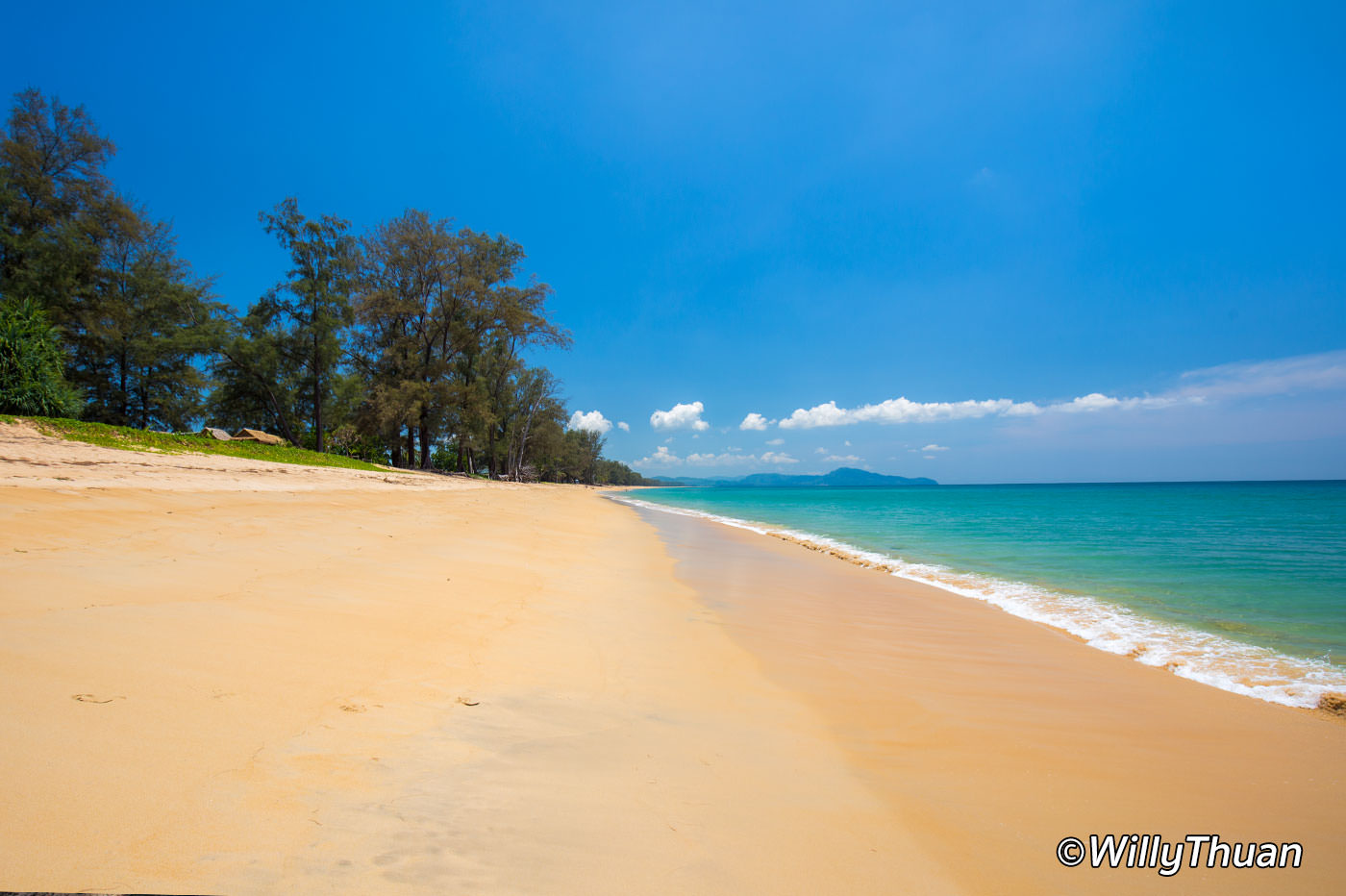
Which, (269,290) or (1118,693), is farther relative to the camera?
(269,290)

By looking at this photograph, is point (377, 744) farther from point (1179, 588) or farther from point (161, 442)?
point (161, 442)

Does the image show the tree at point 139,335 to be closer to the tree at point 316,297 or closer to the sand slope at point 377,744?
the tree at point 316,297

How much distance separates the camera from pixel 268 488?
11.3 meters

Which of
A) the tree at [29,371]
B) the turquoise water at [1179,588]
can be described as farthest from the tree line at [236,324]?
the turquoise water at [1179,588]

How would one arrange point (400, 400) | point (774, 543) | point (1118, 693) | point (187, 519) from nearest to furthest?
Answer: 1. point (1118, 693)
2. point (187, 519)
3. point (774, 543)
4. point (400, 400)

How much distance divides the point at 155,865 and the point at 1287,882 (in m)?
4.03

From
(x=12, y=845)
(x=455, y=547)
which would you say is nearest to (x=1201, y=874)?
(x=12, y=845)

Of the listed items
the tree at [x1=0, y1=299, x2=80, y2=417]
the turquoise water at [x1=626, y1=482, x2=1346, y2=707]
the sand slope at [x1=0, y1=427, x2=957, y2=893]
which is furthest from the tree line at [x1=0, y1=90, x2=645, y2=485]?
the turquoise water at [x1=626, y1=482, x2=1346, y2=707]

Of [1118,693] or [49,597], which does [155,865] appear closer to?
[49,597]

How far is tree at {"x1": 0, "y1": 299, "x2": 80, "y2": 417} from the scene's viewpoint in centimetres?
1333

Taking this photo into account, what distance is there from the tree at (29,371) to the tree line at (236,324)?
39 millimetres

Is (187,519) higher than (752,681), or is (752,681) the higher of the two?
(187,519)

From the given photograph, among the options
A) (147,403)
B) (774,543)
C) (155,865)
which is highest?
(147,403)

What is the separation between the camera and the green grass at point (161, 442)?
12.6m
